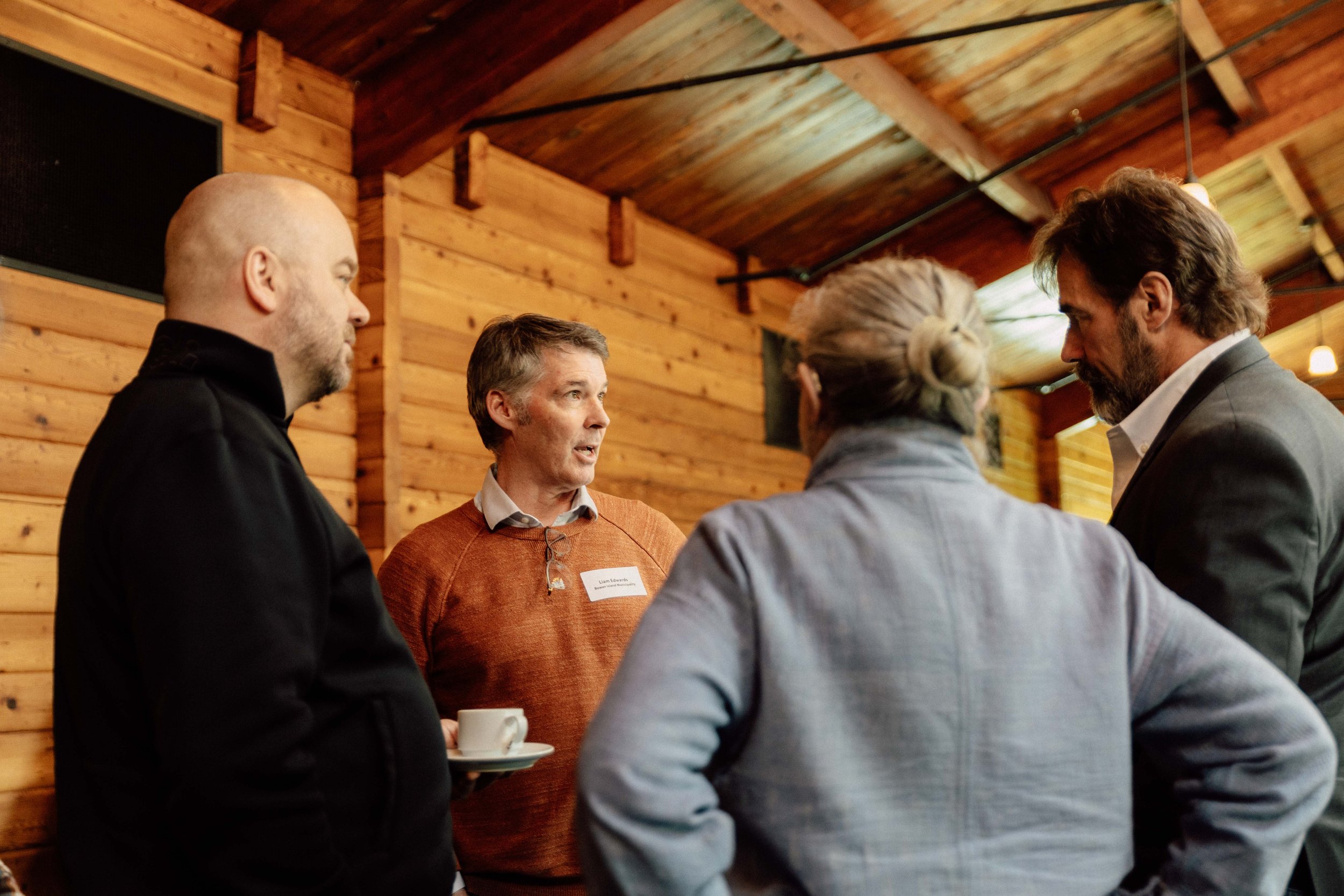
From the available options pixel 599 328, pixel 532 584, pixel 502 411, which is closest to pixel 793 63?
pixel 599 328

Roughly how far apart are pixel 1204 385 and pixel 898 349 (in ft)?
2.25

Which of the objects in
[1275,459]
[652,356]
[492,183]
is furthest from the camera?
[652,356]

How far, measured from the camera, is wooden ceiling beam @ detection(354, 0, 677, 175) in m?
4.17

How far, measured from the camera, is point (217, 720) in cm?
120

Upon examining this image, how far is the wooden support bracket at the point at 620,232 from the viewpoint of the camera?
5914 millimetres

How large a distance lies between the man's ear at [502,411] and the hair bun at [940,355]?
56.2 inches

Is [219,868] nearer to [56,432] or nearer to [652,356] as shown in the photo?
[56,432]

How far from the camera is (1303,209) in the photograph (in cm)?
868

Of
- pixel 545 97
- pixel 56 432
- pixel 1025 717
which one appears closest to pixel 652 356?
pixel 545 97

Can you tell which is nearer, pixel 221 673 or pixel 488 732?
pixel 221 673

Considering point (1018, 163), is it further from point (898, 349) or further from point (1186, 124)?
point (898, 349)

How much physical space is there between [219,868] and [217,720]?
165 mm

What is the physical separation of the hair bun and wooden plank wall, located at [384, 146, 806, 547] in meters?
3.57

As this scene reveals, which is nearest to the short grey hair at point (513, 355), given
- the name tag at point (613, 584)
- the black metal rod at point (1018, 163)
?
the name tag at point (613, 584)
